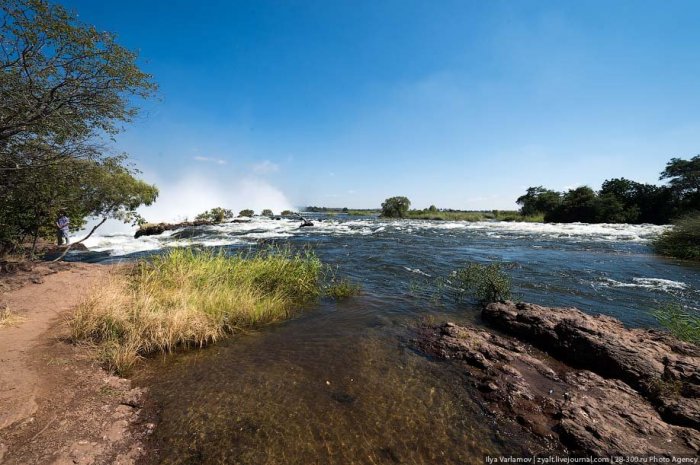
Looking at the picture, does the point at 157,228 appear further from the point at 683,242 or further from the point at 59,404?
the point at 683,242

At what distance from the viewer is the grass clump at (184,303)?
542 cm

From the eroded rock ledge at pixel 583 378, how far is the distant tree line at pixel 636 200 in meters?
50.2

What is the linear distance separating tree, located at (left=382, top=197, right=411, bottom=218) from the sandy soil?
6390cm

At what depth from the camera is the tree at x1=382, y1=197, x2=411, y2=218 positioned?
67312 millimetres

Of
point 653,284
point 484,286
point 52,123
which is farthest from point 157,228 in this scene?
point 653,284

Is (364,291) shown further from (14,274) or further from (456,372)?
(14,274)

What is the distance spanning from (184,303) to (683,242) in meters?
25.8

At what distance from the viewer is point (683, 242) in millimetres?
17188

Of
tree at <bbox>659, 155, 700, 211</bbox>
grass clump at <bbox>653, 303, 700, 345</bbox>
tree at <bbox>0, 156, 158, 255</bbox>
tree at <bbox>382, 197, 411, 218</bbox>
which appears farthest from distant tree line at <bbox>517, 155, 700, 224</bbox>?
tree at <bbox>0, 156, 158, 255</bbox>

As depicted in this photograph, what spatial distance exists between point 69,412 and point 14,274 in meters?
9.25

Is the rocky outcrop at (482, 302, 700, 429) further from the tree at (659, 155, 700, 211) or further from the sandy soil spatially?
the tree at (659, 155, 700, 211)

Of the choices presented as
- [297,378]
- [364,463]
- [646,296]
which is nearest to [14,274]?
[297,378]

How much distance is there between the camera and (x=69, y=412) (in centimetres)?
366

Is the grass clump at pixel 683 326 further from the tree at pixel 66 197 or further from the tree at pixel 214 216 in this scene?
the tree at pixel 214 216
